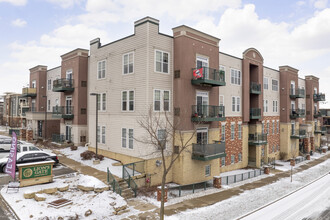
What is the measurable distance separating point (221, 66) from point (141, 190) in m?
18.6

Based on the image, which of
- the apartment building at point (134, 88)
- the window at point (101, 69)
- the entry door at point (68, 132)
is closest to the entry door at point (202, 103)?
the apartment building at point (134, 88)

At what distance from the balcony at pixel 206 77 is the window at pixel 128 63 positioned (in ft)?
19.6

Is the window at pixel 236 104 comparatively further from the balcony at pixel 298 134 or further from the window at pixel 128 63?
the balcony at pixel 298 134

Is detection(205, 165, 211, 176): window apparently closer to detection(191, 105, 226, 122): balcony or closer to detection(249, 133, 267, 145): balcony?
detection(191, 105, 226, 122): balcony

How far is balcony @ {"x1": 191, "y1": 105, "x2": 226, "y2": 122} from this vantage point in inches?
872

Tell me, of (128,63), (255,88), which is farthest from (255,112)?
(128,63)

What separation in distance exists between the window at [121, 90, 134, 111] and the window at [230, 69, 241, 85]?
15137 millimetres

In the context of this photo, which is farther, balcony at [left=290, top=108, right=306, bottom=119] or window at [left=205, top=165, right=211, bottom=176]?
balcony at [left=290, top=108, right=306, bottom=119]

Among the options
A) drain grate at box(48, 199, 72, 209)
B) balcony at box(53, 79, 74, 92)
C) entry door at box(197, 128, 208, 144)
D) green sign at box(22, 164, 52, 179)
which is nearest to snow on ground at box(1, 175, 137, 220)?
drain grate at box(48, 199, 72, 209)

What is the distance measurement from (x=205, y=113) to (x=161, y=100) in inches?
187

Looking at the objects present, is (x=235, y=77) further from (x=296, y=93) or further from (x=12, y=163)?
(x=12, y=163)

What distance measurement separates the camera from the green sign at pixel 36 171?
15.9 m

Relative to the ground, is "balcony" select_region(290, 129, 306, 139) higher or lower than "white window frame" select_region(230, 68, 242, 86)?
lower

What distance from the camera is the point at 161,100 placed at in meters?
21.3
